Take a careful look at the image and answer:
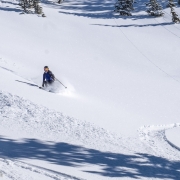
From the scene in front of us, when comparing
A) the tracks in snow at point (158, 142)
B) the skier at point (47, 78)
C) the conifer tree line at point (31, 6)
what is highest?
the conifer tree line at point (31, 6)

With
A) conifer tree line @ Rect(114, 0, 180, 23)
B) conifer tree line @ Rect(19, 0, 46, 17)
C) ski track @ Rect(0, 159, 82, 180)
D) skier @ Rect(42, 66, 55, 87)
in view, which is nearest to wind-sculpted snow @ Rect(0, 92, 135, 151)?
ski track @ Rect(0, 159, 82, 180)

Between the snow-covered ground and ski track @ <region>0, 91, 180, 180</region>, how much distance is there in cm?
4

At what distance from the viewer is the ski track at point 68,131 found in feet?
34.4

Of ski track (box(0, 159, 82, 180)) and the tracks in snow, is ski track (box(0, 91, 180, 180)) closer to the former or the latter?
the tracks in snow

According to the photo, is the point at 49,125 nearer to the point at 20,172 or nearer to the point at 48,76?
the point at 20,172

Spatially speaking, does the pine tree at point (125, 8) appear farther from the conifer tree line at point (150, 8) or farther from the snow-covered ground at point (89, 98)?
the snow-covered ground at point (89, 98)

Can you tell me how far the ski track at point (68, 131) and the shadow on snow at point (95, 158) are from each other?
0.34 m

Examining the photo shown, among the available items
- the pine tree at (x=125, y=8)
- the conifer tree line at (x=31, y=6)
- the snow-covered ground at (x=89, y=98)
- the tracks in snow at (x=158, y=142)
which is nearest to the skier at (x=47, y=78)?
the snow-covered ground at (x=89, y=98)

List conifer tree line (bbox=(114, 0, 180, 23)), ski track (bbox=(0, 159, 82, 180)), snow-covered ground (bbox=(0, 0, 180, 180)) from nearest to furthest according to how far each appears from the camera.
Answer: ski track (bbox=(0, 159, 82, 180)) < snow-covered ground (bbox=(0, 0, 180, 180)) < conifer tree line (bbox=(114, 0, 180, 23))

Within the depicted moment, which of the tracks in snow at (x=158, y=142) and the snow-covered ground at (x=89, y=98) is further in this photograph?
the tracks in snow at (x=158, y=142)

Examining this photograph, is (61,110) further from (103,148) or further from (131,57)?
(131,57)

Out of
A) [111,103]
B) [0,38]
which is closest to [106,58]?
[0,38]

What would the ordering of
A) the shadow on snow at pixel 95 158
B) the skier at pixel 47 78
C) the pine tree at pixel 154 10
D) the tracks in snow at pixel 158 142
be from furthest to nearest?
the pine tree at pixel 154 10
the skier at pixel 47 78
the tracks in snow at pixel 158 142
the shadow on snow at pixel 95 158

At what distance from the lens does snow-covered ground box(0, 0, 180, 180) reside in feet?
29.8
